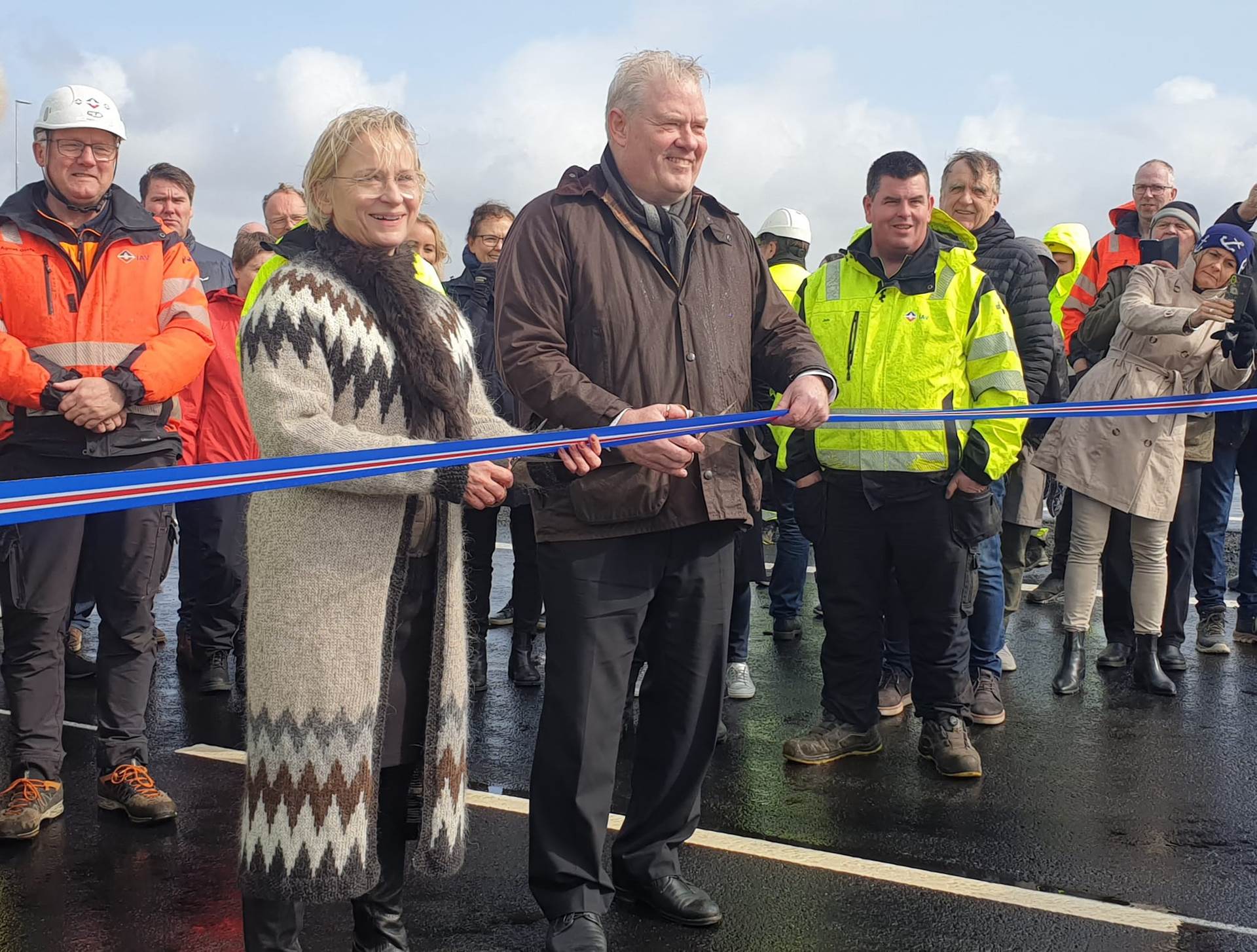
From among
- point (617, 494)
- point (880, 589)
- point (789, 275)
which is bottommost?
point (880, 589)

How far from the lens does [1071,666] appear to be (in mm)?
6266

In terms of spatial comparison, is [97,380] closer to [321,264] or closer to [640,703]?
[321,264]

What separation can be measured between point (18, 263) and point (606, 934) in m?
2.88

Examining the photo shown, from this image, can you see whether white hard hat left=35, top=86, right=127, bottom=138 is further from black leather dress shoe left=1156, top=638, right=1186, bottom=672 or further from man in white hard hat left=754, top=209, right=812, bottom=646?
black leather dress shoe left=1156, top=638, right=1186, bottom=672

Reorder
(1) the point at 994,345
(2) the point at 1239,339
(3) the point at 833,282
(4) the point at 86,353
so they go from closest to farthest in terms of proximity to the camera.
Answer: (4) the point at 86,353 → (1) the point at 994,345 → (3) the point at 833,282 → (2) the point at 1239,339

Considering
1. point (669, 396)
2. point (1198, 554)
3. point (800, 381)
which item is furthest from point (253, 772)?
point (1198, 554)

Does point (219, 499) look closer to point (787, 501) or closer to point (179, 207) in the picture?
point (179, 207)

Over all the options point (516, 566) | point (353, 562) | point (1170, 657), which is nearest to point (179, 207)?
point (516, 566)

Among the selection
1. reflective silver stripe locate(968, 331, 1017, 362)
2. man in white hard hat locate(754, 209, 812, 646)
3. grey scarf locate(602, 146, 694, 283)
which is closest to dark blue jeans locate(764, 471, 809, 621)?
man in white hard hat locate(754, 209, 812, 646)

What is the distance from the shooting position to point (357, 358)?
2898 millimetres

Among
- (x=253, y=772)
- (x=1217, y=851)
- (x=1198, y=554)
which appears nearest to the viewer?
(x=253, y=772)

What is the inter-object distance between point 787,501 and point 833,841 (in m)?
3.17

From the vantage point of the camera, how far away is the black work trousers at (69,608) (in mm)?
4391

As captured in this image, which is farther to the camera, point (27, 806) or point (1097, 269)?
point (1097, 269)
